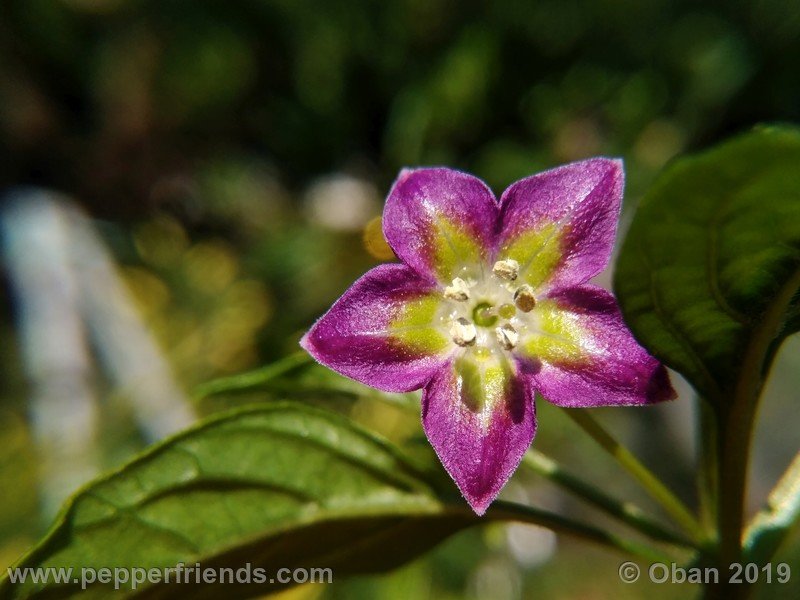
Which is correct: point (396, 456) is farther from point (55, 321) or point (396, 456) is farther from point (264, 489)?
point (55, 321)

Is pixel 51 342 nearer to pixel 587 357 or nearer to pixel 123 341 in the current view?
pixel 123 341

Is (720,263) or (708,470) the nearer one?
(720,263)

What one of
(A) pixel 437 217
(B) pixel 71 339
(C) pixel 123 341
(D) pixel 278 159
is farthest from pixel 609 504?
(D) pixel 278 159

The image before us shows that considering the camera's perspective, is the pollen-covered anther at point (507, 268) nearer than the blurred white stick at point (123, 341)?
Yes

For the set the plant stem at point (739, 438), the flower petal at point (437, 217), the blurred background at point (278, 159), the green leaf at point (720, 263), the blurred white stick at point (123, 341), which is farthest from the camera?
the blurred background at point (278, 159)

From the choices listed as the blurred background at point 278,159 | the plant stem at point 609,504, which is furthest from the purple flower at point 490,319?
the blurred background at point 278,159

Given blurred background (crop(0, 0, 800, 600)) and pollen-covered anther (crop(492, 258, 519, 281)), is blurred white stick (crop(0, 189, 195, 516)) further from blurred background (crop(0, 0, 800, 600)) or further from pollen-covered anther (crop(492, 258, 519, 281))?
pollen-covered anther (crop(492, 258, 519, 281))

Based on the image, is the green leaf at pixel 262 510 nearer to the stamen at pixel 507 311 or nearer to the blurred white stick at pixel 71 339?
the stamen at pixel 507 311
